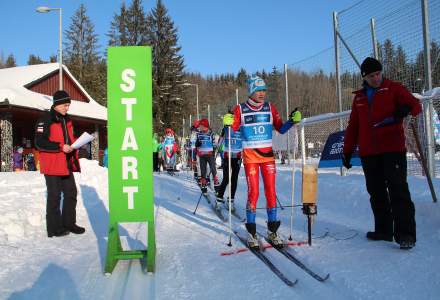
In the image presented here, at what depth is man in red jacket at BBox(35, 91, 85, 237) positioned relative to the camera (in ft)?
17.3

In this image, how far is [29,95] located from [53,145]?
60.7 feet

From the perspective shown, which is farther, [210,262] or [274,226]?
[274,226]

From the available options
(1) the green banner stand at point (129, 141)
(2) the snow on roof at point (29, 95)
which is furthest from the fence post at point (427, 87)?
(2) the snow on roof at point (29, 95)

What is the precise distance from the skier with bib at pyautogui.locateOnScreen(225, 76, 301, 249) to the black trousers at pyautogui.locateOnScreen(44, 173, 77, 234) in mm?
2462

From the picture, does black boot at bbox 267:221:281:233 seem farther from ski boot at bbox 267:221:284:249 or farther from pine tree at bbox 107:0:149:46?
pine tree at bbox 107:0:149:46

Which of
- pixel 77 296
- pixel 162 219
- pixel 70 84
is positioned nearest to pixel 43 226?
pixel 162 219

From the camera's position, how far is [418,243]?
4098 mm

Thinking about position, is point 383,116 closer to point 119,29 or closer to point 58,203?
point 58,203

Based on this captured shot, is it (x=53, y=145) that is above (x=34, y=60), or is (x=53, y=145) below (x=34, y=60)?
below

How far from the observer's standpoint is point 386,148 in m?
4.17

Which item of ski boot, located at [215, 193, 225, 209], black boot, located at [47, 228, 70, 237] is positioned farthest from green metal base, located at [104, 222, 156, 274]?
ski boot, located at [215, 193, 225, 209]

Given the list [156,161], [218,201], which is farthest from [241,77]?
[218,201]

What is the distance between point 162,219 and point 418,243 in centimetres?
382

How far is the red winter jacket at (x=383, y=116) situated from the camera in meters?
4.12
